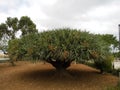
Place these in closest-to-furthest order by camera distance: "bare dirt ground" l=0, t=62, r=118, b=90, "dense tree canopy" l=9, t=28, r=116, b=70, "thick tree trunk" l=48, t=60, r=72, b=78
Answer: "bare dirt ground" l=0, t=62, r=118, b=90 → "dense tree canopy" l=9, t=28, r=116, b=70 → "thick tree trunk" l=48, t=60, r=72, b=78

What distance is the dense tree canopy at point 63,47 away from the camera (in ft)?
51.3

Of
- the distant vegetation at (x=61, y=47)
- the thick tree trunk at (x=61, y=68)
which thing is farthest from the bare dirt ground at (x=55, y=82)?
the distant vegetation at (x=61, y=47)

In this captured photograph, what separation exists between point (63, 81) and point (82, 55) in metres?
2.11

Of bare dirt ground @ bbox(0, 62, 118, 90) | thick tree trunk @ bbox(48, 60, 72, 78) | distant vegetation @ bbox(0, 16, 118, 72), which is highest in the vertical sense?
distant vegetation @ bbox(0, 16, 118, 72)

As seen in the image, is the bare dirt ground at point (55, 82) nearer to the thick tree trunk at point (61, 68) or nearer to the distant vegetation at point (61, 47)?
the thick tree trunk at point (61, 68)

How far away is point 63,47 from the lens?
1558 cm

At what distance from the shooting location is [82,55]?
15781 mm

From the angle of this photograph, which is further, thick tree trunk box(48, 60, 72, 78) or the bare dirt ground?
thick tree trunk box(48, 60, 72, 78)

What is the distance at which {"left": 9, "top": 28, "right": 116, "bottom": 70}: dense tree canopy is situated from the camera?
51.3 ft

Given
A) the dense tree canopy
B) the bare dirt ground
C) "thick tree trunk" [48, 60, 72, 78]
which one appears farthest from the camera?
"thick tree trunk" [48, 60, 72, 78]

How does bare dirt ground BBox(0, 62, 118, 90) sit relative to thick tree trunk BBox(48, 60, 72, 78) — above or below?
below

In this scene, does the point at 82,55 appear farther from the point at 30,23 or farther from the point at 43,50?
the point at 30,23

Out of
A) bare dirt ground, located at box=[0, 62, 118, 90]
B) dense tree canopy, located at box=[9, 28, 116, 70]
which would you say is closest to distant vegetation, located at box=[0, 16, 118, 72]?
dense tree canopy, located at box=[9, 28, 116, 70]

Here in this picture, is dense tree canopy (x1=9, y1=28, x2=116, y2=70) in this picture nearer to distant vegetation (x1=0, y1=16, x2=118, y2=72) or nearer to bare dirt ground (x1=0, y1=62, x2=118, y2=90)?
distant vegetation (x1=0, y1=16, x2=118, y2=72)
